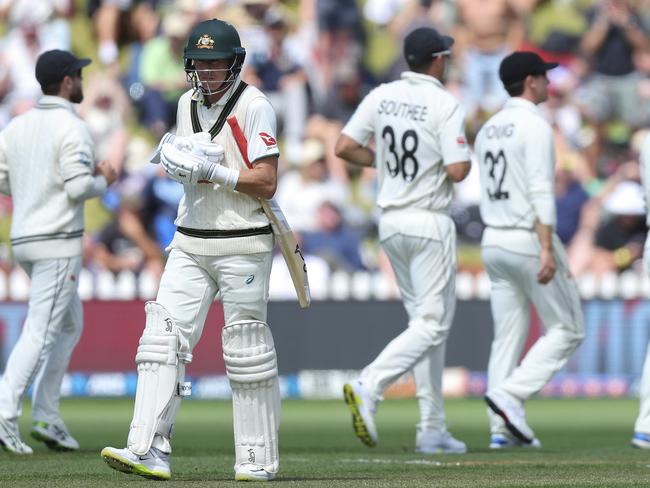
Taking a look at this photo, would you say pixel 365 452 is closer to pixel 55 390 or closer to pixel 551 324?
pixel 551 324

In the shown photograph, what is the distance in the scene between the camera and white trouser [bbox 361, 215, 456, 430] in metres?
8.93

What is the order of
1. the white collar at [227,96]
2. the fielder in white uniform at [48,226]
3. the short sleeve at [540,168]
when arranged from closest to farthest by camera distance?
the white collar at [227,96], the fielder in white uniform at [48,226], the short sleeve at [540,168]

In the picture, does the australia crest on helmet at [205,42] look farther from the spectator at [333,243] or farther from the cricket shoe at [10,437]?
the spectator at [333,243]

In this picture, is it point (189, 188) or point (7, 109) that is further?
point (7, 109)

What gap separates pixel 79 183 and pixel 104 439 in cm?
223

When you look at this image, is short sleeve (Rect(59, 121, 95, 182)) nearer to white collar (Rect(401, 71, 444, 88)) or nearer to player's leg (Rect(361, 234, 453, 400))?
player's leg (Rect(361, 234, 453, 400))

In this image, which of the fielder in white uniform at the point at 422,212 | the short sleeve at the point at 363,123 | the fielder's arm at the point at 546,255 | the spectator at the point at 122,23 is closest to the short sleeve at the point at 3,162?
the short sleeve at the point at 363,123

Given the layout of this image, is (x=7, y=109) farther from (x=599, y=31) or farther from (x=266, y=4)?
(x=599, y=31)

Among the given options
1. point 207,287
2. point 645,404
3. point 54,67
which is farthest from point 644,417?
point 54,67

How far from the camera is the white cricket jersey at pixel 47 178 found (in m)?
9.11

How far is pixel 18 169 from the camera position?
9266mm

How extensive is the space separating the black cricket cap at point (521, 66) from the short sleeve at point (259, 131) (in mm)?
3564

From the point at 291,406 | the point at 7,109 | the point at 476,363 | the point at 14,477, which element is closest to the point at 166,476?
the point at 14,477

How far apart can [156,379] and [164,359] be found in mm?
100
